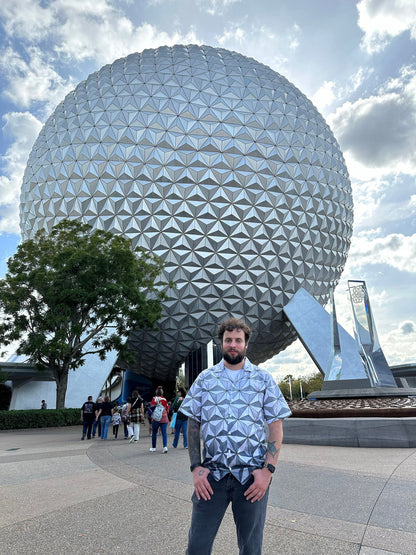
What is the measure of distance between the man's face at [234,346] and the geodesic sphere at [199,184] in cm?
1940

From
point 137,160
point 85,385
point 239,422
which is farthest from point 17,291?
point 239,422

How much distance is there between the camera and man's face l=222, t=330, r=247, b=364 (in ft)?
7.92

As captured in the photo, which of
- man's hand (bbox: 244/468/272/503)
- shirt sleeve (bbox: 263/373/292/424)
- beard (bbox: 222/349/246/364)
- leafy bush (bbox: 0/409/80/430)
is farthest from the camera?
leafy bush (bbox: 0/409/80/430)

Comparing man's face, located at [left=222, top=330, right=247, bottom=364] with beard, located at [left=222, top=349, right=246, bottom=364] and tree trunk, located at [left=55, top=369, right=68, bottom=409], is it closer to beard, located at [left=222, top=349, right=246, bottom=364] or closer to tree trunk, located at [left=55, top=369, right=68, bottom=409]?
beard, located at [left=222, top=349, right=246, bottom=364]

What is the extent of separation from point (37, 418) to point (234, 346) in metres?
17.1

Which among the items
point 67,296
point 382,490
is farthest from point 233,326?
point 67,296

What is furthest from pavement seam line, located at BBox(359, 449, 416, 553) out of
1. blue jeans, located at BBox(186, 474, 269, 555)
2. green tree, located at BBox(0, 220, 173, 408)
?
green tree, located at BBox(0, 220, 173, 408)

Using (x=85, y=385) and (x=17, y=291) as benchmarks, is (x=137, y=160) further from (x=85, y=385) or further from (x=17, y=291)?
(x=85, y=385)

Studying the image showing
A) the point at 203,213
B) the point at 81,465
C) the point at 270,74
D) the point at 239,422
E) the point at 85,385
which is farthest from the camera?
the point at 270,74

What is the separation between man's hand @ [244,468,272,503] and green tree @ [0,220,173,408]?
50.2ft

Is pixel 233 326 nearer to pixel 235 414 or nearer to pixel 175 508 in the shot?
pixel 235 414

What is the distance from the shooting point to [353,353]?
17312 mm

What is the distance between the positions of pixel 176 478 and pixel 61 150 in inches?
883

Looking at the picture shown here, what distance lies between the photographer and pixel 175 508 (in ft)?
13.1
